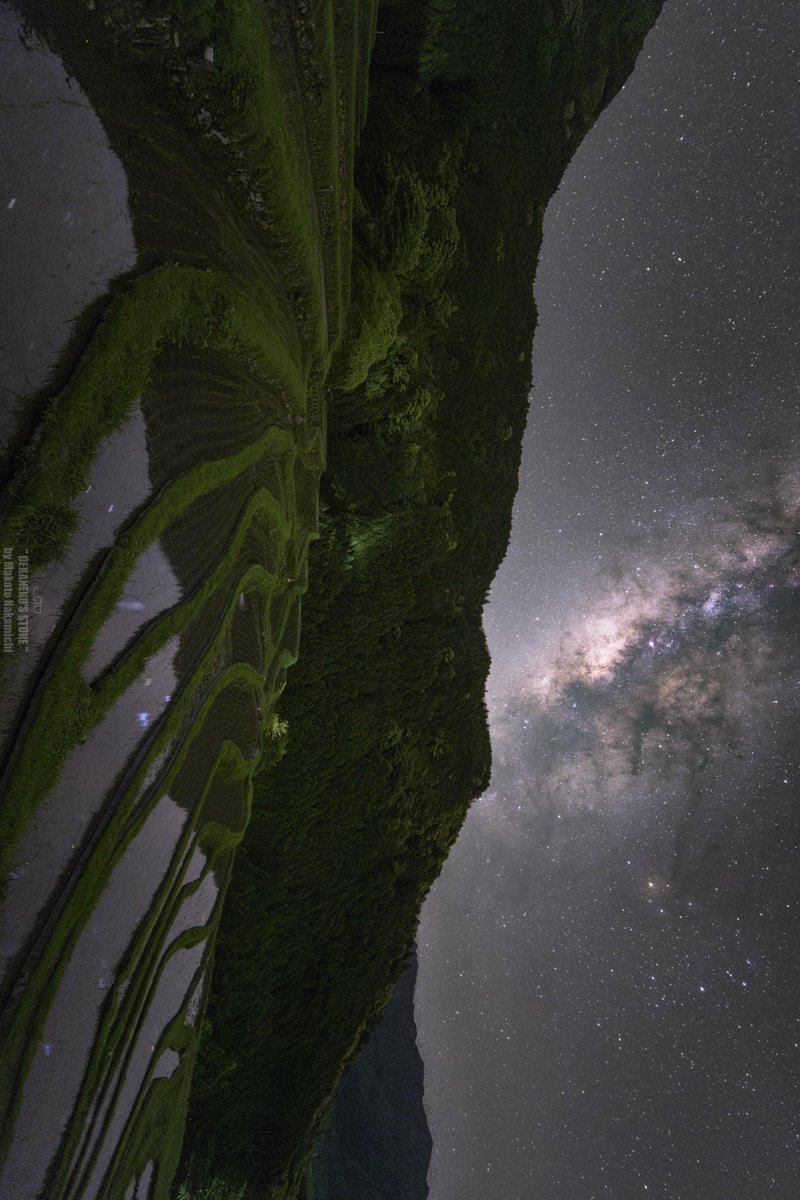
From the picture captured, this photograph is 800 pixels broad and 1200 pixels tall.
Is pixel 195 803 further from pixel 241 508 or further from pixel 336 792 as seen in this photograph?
pixel 336 792

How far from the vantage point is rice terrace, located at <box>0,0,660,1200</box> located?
1971mm

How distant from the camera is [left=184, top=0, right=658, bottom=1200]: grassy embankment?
4.21 metres

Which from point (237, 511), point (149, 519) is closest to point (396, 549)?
point (237, 511)

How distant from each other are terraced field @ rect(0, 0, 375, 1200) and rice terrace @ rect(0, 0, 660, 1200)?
1cm

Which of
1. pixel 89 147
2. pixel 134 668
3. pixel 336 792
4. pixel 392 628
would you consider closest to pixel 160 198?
pixel 89 147

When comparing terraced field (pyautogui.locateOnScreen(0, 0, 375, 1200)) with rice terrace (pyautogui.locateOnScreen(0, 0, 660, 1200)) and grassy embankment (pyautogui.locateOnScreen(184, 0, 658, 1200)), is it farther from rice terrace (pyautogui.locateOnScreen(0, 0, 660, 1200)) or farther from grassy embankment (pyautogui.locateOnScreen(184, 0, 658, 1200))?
grassy embankment (pyautogui.locateOnScreen(184, 0, 658, 1200))

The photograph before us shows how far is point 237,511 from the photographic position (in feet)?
9.39

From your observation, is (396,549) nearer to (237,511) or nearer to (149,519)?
(237,511)

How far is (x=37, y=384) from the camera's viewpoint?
6.06 feet

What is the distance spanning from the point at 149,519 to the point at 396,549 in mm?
2957

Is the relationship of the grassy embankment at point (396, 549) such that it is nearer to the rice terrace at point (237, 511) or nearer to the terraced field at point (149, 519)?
the rice terrace at point (237, 511)

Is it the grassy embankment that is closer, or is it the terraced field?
the terraced field

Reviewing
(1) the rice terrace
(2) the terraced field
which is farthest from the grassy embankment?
(2) the terraced field

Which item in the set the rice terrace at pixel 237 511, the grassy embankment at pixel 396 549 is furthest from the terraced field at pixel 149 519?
the grassy embankment at pixel 396 549
